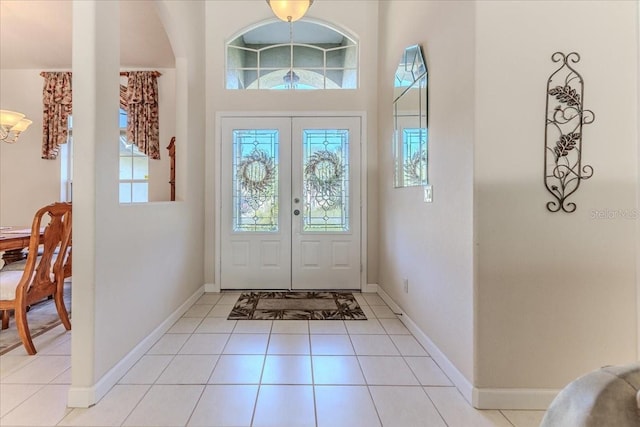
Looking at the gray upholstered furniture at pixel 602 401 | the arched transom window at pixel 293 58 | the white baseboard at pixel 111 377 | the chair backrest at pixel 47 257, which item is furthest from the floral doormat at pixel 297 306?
the arched transom window at pixel 293 58

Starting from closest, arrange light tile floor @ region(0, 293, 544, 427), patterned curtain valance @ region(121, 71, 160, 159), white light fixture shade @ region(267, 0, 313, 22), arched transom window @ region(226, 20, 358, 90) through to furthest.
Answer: light tile floor @ region(0, 293, 544, 427) < white light fixture shade @ region(267, 0, 313, 22) < arched transom window @ region(226, 20, 358, 90) < patterned curtain valance @ region(121, 71, 160, 159)

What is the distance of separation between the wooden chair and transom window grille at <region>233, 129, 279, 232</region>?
1714 mm

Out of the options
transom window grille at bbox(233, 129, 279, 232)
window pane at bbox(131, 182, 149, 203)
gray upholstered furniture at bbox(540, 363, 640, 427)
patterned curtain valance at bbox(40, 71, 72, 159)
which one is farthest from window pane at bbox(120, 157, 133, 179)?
gray upholstered furniture at bbox(540, 363, 640, 427)

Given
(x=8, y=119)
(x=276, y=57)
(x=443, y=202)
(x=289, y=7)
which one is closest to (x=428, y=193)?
(x=443, y=202)

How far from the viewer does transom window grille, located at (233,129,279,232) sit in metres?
3.92

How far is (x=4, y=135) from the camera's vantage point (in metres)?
3.18

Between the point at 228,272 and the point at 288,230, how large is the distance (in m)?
0.90

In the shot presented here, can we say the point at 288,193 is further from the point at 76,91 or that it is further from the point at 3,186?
the point at 3,186

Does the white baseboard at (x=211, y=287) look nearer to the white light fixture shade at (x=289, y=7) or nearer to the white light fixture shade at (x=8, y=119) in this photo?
the white light fixture shade at (x=8, y=119)

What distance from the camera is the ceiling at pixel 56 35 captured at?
3.28 m

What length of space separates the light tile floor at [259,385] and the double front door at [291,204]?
126cm

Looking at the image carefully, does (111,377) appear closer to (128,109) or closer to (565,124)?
(565,124)

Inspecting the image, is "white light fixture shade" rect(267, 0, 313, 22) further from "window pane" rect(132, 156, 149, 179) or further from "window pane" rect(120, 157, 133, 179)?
"window pane" rect(120, 157, 133, 179)

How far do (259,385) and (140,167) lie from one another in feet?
13.0
